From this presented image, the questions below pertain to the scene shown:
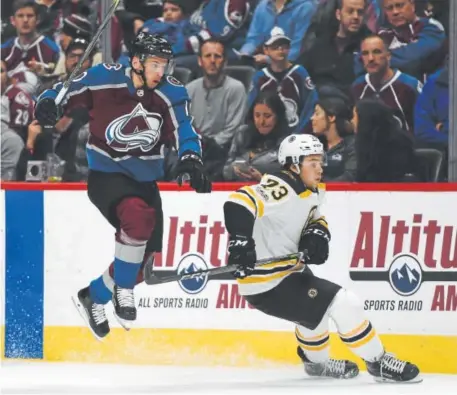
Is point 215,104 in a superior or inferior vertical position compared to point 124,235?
superior

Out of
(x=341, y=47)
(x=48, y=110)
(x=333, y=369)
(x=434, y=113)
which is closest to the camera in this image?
(x=48, y=110)

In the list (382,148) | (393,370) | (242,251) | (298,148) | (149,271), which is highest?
(298,148)

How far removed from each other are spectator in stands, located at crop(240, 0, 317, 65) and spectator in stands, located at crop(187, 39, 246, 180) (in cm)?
17

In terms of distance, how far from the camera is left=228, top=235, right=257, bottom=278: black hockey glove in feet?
20.1

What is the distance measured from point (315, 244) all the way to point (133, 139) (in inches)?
37.0

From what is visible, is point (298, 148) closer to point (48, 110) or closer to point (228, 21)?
point (48, 110)

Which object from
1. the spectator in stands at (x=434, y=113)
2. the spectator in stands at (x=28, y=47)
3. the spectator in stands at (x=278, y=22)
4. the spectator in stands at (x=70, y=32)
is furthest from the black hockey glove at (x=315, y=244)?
the spectator in stands at (x=28, y=47)

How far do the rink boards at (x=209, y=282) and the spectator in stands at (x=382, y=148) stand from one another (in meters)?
0.43

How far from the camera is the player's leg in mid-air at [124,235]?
623 centimetres

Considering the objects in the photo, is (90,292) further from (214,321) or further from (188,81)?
(188,81)

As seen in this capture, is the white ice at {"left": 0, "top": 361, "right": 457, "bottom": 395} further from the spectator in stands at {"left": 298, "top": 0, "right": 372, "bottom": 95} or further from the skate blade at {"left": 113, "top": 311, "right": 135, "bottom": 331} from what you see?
the spectator in stands at {"left": 298, "top": 0, "right": 372, "bottom": 95}

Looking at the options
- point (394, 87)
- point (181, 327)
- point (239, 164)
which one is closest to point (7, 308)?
point (181, 327)

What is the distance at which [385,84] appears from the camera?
725 cm

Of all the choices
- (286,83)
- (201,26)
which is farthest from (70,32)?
(286,83)
